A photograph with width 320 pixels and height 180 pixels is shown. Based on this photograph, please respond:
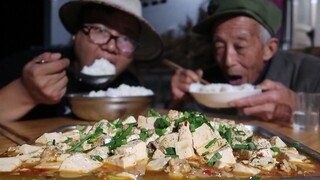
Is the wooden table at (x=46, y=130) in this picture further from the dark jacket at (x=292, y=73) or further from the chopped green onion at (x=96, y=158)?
the dark jacket at (x=292, y=73)

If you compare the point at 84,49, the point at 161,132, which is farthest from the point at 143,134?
the point at 84,49

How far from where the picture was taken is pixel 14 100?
200 cm

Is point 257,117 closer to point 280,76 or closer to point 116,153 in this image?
point 280,76

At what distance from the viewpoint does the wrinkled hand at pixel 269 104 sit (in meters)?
1.93

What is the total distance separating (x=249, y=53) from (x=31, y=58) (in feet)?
5.51

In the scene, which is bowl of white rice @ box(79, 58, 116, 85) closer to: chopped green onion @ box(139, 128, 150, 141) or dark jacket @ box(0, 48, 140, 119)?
dark jacket @ box(0, 48, 140, 119)

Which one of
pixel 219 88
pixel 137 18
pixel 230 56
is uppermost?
pixel 137 18

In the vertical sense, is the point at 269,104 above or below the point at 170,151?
below

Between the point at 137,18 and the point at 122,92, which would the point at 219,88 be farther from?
the point at 137,18

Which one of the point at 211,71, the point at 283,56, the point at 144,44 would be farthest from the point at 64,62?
the point at 283,56

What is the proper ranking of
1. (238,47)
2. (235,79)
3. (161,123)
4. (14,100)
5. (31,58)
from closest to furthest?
1. (161,123)
2. (14,100)
3. (238,47)
4. (235,79)
5. (31,58)

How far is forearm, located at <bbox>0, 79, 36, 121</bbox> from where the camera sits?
1980 mm

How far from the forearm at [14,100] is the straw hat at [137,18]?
2.31ft

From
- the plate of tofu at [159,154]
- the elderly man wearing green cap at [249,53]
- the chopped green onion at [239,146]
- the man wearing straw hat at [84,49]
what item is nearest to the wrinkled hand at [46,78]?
the man wearing straw hat at [84,49]
